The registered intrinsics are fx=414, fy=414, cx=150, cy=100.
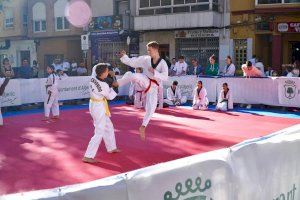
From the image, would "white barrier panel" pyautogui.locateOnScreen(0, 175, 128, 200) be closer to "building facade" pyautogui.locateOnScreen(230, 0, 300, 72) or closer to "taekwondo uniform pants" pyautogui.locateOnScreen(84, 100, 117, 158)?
"taekwondo uniform pants" pyautogui.locateOnScreen(84, 100, 117, 158)

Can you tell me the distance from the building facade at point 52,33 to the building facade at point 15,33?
0.62m

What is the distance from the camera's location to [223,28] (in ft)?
77.0

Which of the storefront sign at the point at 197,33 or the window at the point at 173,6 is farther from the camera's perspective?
the storefront sign at the point at 197,33

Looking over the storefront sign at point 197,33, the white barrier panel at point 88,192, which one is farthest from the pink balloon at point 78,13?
the white barrier panel at point 88,192

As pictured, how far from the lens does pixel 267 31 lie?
22109 millimetres

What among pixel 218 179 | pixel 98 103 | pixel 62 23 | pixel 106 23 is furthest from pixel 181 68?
pixel 62 23

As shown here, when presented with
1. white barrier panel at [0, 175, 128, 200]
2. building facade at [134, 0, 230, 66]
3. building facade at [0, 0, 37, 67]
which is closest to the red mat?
white barrier panel at [0, 175, 128, 200]

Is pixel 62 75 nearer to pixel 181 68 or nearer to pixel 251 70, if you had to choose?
pixel 181 68

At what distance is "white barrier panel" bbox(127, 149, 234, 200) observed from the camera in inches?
106

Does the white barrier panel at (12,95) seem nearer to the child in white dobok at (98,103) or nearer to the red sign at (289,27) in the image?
the child in white dobok at (98,103)

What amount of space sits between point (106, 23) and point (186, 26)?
22.0 ft

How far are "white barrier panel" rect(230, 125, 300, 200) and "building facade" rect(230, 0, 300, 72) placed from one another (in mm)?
18085

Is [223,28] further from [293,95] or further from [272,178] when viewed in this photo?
[272,178]

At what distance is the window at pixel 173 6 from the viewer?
23594 millimetres
